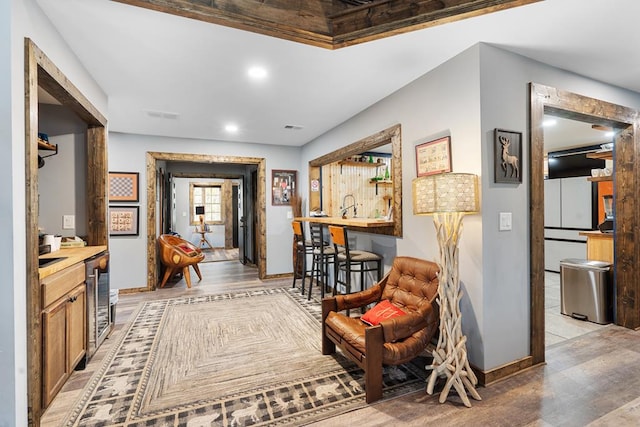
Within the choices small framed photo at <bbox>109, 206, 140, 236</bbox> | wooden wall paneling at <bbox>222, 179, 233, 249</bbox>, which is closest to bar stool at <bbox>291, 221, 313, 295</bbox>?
small framed photo at <bbox>109, 206, 140, 236</bbox>

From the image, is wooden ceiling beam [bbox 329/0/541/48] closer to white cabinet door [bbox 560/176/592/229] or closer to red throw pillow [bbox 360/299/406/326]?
red throw pillow [bbox 360/299/406/326]

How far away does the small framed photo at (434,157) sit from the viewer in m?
2.58

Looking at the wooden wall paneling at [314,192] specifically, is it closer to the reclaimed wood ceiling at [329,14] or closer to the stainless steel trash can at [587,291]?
the reclaimed wood ceiling at [329,14]

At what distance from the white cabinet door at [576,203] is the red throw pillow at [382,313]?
537cm

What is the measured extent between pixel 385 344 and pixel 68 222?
319 centimetres

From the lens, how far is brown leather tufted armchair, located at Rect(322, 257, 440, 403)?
6.86ft

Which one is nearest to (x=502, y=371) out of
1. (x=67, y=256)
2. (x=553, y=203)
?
(x=67, y=256)

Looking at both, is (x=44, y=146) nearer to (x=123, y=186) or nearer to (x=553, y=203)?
(x=123, y=186)

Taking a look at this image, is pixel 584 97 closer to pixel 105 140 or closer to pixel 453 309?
pixel 453 309

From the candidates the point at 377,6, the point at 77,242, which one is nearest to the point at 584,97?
the point at 377,6

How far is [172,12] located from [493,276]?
9.41ft

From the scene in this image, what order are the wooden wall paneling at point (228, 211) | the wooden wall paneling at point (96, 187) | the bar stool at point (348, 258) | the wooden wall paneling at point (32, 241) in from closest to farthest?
the wooden wall paneling at point (32, 241) → the wooden wall paneling at point (96, 187) → the bar stool at point (348, 258) → the wooden wall paneling at point (228, 211)

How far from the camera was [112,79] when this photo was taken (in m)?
2.93

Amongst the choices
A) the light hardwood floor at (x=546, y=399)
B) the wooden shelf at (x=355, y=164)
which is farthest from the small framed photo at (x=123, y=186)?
the wooden shelf at (x=355, y=164)
